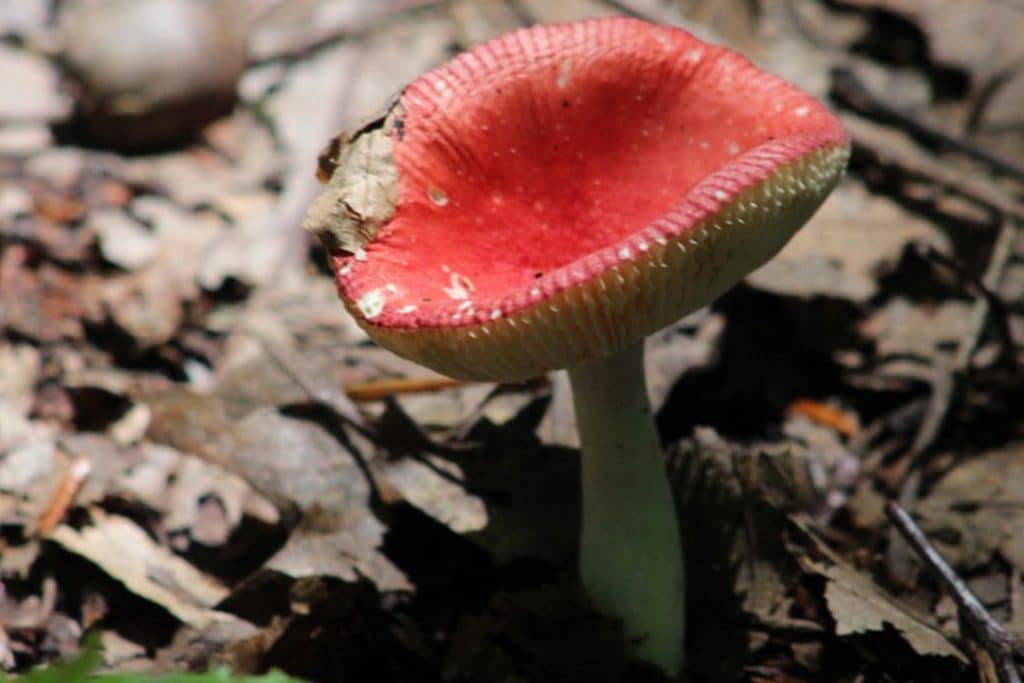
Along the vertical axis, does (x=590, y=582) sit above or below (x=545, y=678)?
above

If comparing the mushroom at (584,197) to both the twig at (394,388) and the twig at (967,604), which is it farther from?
the twig at (394,388)

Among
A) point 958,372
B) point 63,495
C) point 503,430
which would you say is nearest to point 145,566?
point 63,495

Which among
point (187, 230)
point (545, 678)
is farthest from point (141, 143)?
point (545, 678)

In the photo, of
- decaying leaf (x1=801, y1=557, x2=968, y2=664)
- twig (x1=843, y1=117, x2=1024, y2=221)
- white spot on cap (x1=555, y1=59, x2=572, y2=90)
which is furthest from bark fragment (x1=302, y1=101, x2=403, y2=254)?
twig (x1=843, y1=117, x2=1024, y2=221)

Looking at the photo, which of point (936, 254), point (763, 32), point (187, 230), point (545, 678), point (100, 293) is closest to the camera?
point (545, 678)

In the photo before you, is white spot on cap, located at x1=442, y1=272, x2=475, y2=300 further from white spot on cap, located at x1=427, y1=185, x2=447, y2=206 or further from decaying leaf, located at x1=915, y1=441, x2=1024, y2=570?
decaying leaf, located at x1=915, y1=441, x2=1024, y2=570

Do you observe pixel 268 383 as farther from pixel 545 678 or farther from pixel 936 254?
pixel 936 254

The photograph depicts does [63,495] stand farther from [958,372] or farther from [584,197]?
[958,372]

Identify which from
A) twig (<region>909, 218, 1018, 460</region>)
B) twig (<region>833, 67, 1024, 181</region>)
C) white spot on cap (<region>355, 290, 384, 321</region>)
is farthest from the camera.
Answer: twig (<region>833, 67, 1024, 181</region>)
